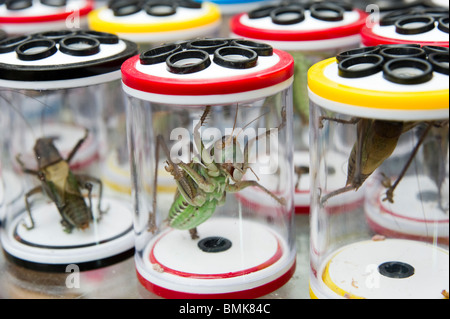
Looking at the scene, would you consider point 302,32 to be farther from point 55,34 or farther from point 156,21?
point 55,34

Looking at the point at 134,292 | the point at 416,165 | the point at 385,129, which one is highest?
the point at 385,129

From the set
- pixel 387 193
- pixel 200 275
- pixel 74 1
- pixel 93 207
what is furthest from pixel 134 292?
pixel 74 1

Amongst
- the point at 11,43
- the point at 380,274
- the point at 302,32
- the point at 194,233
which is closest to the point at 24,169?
the point at 11,43

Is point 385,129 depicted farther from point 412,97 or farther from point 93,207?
point 93,207

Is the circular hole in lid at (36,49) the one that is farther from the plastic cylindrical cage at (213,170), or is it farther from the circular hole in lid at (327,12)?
the circular hole in lid at (327,12)

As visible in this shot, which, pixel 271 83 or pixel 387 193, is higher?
pixel 271 83

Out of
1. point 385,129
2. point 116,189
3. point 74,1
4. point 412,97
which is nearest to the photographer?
point 412,97
